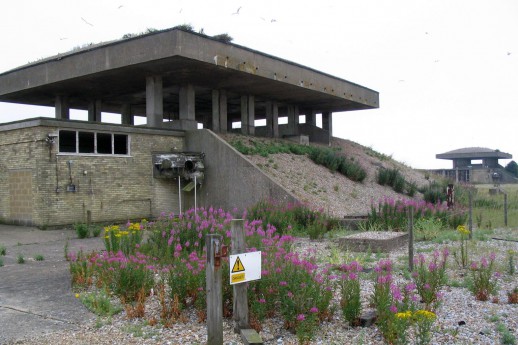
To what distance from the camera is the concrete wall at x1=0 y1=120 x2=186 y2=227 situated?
1677 centimetres

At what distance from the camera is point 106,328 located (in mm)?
5723

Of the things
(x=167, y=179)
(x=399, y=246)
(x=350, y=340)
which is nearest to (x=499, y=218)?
(x=399, y=246)

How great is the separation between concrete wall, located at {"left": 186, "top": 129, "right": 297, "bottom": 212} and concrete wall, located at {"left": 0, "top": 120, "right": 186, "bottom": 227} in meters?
1.98

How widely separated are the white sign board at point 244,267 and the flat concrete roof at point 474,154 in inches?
2910

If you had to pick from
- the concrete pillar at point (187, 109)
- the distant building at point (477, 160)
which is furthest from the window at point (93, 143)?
the distant building at point (477, 160)

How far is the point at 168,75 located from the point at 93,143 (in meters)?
6.71

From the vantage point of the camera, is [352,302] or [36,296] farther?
[36,296]

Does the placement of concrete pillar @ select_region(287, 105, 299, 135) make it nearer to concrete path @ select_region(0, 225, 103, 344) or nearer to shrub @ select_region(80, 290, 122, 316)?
concrete path @ select_region(0, 225, 103, 344)

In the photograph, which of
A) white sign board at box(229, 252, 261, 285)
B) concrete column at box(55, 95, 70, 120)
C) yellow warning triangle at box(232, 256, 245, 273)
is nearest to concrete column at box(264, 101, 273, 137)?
concrete column at box(55, 95, 70, 120)

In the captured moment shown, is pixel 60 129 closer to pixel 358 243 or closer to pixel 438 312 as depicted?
pixel 358 243

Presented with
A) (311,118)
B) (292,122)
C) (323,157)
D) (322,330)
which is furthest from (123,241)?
(311,118)

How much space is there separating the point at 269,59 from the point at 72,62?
9.56m

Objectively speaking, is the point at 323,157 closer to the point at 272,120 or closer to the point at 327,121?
the point at 272,120

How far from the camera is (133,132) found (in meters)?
19.8
